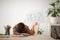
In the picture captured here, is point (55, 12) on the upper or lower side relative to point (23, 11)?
lower

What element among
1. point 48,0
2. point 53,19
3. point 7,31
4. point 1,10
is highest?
point 48,0

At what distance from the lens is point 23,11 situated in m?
4.54

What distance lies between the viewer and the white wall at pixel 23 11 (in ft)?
14.7

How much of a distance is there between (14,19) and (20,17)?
0.23 meters

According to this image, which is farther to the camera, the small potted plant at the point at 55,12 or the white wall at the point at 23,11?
the white wall at the point at 23,11

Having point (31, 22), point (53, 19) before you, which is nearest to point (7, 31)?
point (53, 19)

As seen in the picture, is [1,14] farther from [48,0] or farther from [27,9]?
[48,0]

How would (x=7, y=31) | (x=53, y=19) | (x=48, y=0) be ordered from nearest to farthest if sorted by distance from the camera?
(x=7, y=31) < (x=53, y=19) < (x=48, y=0)

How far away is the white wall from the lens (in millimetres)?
4492

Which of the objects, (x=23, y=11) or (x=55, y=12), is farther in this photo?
(x=23, y=11)

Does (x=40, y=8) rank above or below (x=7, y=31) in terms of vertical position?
above

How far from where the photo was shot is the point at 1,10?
448 centimetres

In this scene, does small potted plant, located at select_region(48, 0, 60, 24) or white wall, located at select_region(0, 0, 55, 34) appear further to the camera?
white wall, located at select_region(0, 0, 55, 34)

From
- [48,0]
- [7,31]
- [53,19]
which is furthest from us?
[48,0]
